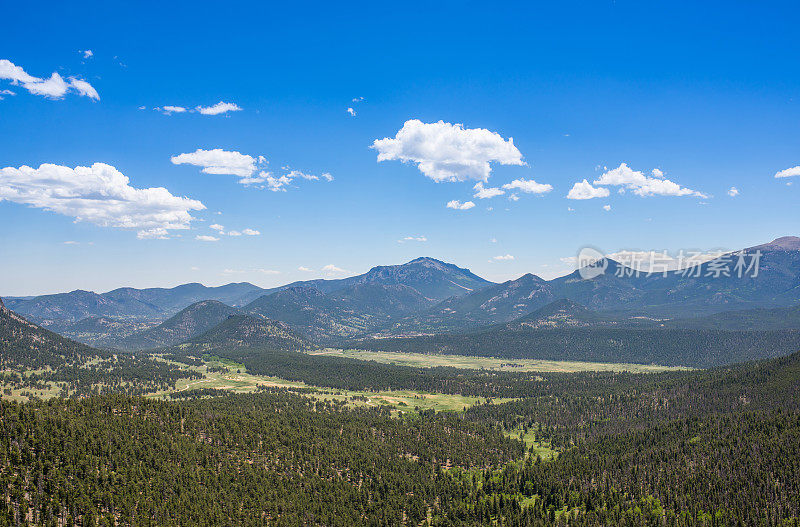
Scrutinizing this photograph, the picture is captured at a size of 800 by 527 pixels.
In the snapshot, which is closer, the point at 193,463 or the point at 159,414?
the point at 193,463

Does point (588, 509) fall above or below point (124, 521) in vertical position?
below

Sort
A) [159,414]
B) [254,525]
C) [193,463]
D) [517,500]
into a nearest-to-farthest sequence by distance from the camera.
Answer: [254,525] < [193,463] < [517,500] < [159,414]

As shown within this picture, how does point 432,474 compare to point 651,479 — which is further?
point 432,474

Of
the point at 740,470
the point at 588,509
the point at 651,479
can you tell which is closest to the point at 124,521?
the point at 588,509

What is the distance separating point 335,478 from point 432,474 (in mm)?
35304

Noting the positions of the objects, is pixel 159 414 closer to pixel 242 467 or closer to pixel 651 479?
pixel 242 467

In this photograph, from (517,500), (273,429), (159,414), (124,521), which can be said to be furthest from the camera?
(273,429)

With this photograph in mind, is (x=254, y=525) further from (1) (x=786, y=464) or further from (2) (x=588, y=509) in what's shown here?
(1) (x=786, y=464)

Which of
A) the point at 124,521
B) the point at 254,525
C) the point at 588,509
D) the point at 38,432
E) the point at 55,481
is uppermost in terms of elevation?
the point at 38,432

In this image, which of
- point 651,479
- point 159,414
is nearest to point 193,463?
point 159,414

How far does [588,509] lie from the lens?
145 meters

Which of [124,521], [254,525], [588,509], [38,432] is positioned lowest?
[588,509]

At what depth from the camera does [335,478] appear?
15800 cm

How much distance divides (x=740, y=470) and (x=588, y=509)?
180 feet
